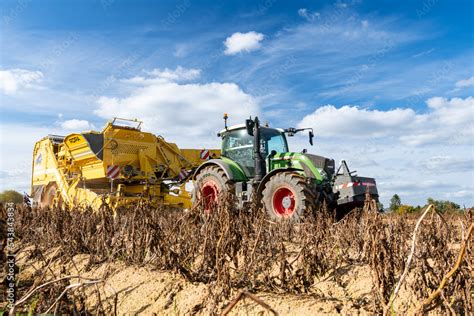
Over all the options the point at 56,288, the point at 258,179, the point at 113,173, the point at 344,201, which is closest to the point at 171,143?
the point at 113,173

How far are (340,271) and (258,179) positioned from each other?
4.75m

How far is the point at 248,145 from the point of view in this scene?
9086 mm

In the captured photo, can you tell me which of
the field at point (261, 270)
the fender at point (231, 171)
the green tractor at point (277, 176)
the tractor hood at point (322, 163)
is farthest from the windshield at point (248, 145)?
the field at point (261, 270)

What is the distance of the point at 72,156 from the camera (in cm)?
1162

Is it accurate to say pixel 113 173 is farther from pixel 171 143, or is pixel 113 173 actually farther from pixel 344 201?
pixel 344 201

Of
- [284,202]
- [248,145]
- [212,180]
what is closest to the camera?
[284,202]

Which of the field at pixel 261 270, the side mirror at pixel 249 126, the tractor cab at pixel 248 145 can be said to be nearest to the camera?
the field at pixel 261 270

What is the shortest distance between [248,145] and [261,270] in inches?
222

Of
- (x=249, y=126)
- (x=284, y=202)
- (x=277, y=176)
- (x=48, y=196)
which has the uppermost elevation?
(x=249, y=126)

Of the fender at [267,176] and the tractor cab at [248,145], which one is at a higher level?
the tractor cab at [248,145]

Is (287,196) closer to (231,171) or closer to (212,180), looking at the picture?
(231,171)

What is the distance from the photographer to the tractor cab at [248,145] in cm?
885

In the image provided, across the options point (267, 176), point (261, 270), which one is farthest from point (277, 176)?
point (261, 270)

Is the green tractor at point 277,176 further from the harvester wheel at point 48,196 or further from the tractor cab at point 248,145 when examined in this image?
the harvester wheel at point 48,196
